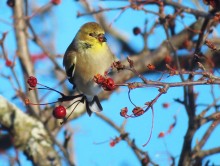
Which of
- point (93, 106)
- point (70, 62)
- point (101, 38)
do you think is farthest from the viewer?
point (93, 106)

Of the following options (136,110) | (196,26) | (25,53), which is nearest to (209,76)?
(136,110)

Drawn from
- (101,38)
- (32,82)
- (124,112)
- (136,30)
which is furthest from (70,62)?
(124,112)

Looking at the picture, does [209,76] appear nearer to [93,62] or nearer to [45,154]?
[93,62]

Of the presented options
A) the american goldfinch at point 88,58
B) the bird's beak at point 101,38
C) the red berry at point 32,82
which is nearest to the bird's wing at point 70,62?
the american goldfinch at point 88,58

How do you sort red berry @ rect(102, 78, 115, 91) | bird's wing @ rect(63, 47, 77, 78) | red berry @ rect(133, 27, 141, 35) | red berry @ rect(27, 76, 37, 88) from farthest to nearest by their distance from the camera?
red berry @ rect(133, 27, 141, 35) < bird's wing @ rect(63, 47, 77, 78) < red berry @ rect(27, 76, 37, 88) < red berry @ rect(102, 78, 115, 91)

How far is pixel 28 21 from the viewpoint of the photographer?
4945 millimetres

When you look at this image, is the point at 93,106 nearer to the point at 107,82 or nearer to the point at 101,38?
the point at 101,38

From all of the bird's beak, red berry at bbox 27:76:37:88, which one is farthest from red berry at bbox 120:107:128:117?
the bird's beak

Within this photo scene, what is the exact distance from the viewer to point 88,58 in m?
3.81

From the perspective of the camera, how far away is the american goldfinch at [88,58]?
3.78 metres

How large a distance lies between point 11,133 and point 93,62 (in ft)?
5.25

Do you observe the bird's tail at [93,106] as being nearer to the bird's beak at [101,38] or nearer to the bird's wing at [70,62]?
the bird's wing at [70,62]

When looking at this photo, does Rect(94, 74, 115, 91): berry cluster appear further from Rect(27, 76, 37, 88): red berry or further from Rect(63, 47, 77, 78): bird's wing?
Rect(63, 47, 77, 78): bird's wing

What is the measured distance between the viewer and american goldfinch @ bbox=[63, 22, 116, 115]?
3779mm
